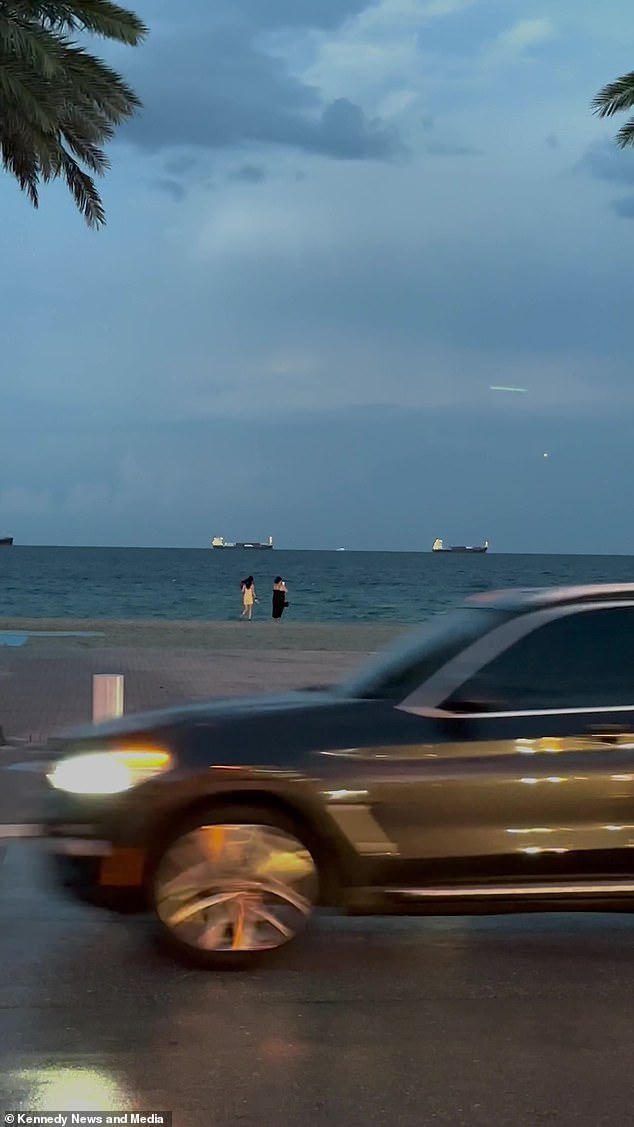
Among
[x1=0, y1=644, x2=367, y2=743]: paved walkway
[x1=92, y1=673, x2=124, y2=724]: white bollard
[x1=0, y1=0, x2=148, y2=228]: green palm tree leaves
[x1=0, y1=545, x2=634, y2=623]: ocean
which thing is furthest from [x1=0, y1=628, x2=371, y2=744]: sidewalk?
[x1=0, y1=545, x2=634, y2=623]: ocean

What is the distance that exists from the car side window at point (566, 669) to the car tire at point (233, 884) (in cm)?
96

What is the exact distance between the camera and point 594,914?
7.95 m

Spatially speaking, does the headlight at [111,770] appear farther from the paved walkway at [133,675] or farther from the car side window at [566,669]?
the paved walkway at [133,675]

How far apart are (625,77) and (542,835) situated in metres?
18.9

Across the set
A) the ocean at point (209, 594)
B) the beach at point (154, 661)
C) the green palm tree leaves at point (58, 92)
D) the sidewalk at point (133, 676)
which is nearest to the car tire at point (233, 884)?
the beach at point (154, 661)

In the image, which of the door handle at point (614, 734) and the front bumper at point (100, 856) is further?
the door handle at point (614, 734)

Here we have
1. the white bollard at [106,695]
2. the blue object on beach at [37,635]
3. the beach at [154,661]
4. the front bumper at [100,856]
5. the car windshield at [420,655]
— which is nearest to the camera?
the front bumper at [100,856]

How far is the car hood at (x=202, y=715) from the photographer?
683 centimetres

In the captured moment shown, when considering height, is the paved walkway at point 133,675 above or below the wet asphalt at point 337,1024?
above

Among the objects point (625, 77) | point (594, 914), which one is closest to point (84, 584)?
point (625, 77)

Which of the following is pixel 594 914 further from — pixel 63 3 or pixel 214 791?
pixel 63 3

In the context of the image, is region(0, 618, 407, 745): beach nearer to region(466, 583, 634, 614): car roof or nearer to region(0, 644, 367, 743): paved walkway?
region(0, 644, 367, 743): paved walkway

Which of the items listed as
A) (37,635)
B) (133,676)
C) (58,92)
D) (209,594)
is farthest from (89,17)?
(209,594)

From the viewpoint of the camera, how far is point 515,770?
262 inches
